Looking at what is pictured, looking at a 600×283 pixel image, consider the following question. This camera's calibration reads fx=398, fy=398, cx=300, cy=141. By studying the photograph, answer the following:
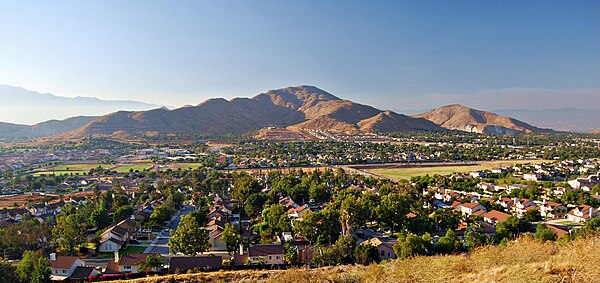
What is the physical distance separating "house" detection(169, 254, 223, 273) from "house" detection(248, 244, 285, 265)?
4.14 feet

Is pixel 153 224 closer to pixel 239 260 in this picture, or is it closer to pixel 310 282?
pixel 239 260

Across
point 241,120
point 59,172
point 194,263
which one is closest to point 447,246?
point 194,263

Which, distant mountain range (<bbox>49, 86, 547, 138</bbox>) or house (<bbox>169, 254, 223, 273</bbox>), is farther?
distant mountain range (<bbox>49, 86, 547, 138</bbox>)

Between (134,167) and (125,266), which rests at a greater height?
(134,167)

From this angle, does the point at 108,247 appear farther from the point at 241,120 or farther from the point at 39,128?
the point at 39,128

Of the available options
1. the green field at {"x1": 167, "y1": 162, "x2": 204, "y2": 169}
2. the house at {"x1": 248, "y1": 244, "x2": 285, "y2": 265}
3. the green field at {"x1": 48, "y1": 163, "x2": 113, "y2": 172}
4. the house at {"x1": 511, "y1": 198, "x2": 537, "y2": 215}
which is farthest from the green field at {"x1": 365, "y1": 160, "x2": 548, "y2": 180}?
the green field at {"x1": 48, "y1": 163, "x2": 113, "y2": 172}

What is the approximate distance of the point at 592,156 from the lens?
51844mm

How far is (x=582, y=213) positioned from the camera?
21500mm

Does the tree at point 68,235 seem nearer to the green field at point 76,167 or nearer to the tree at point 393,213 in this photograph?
the tree at point 393,213

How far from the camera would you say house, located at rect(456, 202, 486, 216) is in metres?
23.4

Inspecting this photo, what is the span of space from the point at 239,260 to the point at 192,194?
680 inches

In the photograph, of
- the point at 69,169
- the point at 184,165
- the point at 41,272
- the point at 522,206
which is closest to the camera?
the point at 41,272

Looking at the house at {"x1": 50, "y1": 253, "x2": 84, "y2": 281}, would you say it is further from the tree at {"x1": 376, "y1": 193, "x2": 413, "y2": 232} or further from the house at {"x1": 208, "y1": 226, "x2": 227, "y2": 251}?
the tree at {"x1": 376, "y1": 193, "x2": 413, "y2": 232}

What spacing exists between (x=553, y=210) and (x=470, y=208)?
14.6 feet
